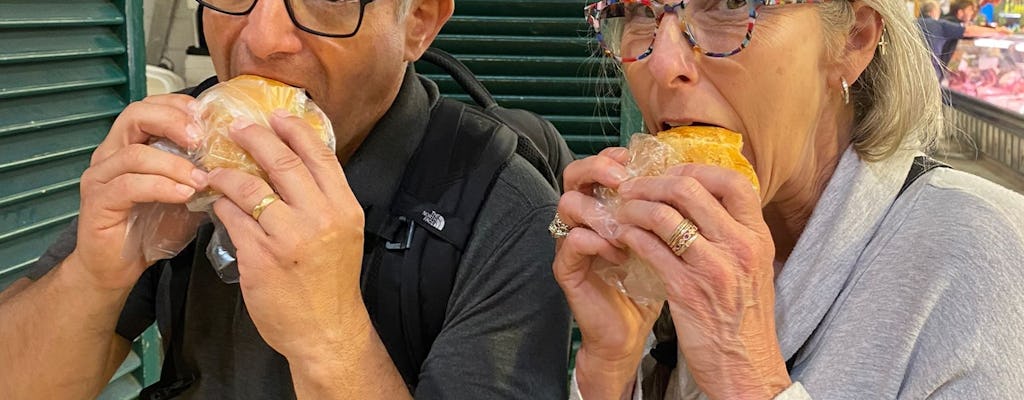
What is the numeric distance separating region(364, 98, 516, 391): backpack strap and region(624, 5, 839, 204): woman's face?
1.05 feet

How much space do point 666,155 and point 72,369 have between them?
1079 millimetres

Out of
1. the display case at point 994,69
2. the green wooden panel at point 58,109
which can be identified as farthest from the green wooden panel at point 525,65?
the display case at point 994,69

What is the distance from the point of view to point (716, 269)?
48.3 inches

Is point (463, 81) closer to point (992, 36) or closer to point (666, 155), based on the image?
point (666, 155)

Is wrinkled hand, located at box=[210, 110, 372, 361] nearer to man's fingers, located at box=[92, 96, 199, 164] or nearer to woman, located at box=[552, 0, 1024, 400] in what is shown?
man's fingers, located at box=[92, 96, 199, 164]

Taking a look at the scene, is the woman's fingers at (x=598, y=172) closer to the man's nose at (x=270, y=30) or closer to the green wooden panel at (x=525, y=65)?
the man's nose at (x=270, y=30)

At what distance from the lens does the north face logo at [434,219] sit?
4.85ft

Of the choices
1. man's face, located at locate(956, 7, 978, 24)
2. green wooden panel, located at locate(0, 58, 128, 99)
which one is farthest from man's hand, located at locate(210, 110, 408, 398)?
man's face, located at locate(956, 7, 978, 24)

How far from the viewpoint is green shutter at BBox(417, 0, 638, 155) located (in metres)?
2.94

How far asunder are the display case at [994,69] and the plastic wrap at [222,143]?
3.39m

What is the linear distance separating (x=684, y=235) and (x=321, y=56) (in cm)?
65

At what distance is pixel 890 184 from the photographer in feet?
4.97

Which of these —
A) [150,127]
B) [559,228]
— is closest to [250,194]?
[150,127]

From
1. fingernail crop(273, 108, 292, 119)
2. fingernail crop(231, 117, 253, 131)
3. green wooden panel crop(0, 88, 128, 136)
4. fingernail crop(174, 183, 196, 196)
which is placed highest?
fingernail crop(273, 108, 292, 119)
